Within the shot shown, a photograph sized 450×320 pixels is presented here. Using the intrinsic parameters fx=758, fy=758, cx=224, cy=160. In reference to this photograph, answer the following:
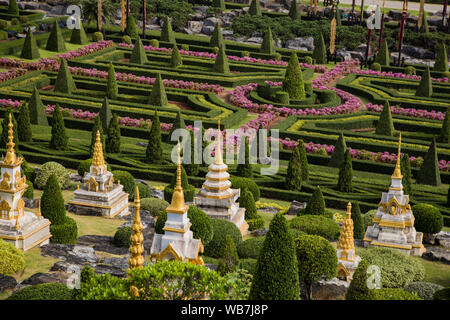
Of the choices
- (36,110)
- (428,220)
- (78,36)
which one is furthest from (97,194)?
(78,36)

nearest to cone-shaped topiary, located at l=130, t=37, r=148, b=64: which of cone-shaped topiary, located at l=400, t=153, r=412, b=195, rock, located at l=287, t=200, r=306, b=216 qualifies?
rock, located at l=287, t=200, r=306, b=216

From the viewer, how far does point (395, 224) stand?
29.5m

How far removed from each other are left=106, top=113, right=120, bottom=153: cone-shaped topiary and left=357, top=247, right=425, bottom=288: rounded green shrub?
17.4 metres

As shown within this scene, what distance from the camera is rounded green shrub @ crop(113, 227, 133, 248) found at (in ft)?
93.8

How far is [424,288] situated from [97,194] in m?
14.1

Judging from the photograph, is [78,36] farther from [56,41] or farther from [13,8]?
[13,8]

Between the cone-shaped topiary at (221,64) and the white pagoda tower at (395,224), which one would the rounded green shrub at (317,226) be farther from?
the cone-shaped topiary at (221,64)

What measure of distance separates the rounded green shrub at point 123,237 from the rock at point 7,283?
5.34 m

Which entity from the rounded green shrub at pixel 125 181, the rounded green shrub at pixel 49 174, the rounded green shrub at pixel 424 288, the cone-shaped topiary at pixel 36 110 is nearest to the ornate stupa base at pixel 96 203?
the rounded green shrub at pixel 125 181

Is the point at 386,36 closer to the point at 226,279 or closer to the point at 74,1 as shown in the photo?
the point at 74,1

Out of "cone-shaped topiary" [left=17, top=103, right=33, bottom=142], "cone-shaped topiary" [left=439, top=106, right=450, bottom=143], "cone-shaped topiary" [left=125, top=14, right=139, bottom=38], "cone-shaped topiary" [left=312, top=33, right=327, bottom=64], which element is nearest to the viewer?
"cone-shaped topiary" [left=17, top=103, right=33, bottom=142]

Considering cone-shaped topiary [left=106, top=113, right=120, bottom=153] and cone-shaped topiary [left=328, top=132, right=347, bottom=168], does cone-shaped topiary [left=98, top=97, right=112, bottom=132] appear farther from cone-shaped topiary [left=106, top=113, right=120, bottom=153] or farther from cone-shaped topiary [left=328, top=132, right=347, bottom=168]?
cone-shaped topiary [left=328, top=132, right=347, bottom=168]

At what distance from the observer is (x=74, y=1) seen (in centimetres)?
8306
